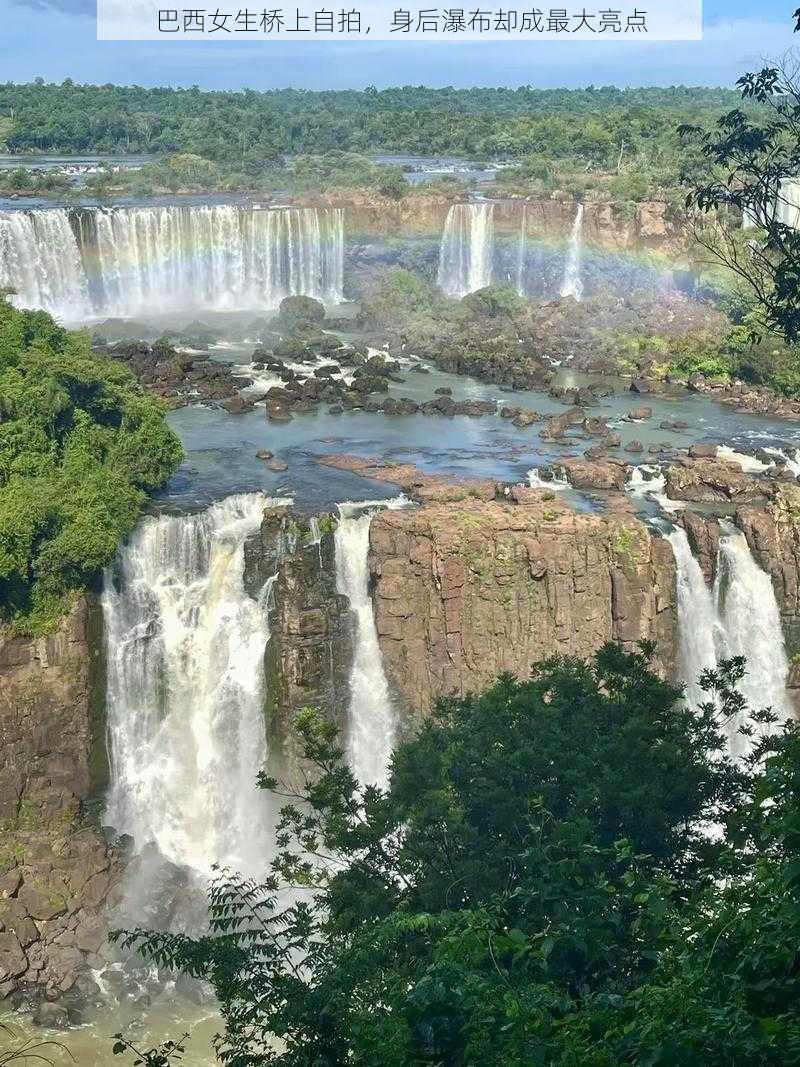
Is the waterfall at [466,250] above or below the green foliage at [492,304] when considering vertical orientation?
above

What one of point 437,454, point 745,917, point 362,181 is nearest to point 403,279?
point 362,181

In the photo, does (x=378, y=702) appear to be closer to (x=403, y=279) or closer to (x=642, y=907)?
(x=642, y=907)

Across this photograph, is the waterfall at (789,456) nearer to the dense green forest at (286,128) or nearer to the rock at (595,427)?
the rock at (595,427)

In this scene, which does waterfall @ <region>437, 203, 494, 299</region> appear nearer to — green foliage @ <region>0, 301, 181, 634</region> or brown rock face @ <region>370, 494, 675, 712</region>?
green foliage @ <region>0, 301, 181, 634</region>

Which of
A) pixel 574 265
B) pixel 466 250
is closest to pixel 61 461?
pixel 466 250

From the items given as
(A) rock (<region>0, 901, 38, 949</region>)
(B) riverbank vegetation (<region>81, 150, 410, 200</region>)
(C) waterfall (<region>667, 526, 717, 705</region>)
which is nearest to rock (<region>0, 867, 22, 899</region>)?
(A) rock (<region>0, 901, 38, 949</region>)

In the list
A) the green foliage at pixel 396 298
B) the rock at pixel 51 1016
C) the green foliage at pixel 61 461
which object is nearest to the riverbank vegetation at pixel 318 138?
the green foliage at pixel 396 298

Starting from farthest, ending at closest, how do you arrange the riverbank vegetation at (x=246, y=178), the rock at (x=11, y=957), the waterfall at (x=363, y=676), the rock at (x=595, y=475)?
the riverbank vegetation at (x=246, y=178) < the rock at (x=595, y=475) < the waterfall at (x=363, y=676) < the rock at (x=11, y=957)
